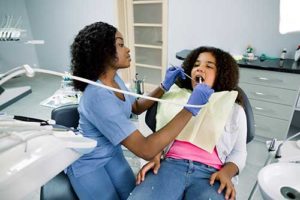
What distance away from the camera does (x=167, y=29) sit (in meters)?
3.26

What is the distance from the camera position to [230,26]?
2.74m

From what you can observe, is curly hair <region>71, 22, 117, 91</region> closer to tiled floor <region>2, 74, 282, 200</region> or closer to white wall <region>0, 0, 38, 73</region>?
tiled floor <region>2, 74, 282, 200</region>

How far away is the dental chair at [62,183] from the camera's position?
1100 millimetres

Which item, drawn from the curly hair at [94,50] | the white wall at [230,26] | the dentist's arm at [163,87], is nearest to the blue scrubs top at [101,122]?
the curly hair at [94,50]

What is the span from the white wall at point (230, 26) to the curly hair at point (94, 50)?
2.06 metres

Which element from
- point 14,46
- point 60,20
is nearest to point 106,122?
point 60,20

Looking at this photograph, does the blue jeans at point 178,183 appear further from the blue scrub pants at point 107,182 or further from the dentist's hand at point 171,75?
the dentist's hand at point 171,75

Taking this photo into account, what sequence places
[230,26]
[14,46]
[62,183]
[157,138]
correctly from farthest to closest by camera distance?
[14,46] < [230,26] < [62,183] < [157,138]

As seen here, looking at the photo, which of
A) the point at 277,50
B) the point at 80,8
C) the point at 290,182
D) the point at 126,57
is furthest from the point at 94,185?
the point at 80,8

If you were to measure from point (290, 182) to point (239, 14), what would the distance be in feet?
7.19

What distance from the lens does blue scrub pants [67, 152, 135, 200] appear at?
42.6 inches

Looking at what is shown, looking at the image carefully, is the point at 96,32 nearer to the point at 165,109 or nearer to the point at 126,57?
the point at 126,57

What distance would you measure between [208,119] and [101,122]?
0.56m

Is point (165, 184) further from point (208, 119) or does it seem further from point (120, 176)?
point (208, 119)
